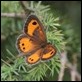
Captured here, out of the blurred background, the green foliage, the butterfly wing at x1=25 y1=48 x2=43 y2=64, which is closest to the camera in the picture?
the butterfly wing at x1=25 y1=48 x2=43 y2=64

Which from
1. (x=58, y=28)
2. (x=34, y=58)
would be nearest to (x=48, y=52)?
(x=34, y=58)

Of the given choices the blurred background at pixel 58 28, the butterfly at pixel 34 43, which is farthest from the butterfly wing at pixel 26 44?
the blurred background at pixel 58 28

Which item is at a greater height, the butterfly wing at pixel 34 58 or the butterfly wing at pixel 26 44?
the butterfly wing at pixel 26 44

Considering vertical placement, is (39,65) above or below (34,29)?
below

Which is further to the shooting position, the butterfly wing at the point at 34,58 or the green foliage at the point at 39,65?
the green foliage at the point at 39,65

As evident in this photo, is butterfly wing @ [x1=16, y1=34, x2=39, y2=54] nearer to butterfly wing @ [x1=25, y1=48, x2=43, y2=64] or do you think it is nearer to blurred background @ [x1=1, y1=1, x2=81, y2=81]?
butterfly wing @ [x1=25, y1=48, x2=43, y2=64]

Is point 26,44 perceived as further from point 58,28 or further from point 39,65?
point 58,28

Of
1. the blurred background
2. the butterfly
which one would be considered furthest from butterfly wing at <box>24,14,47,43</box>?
the blurred background

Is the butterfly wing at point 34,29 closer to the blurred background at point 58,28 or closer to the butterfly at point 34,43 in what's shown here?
the butterfly at point 34,43
